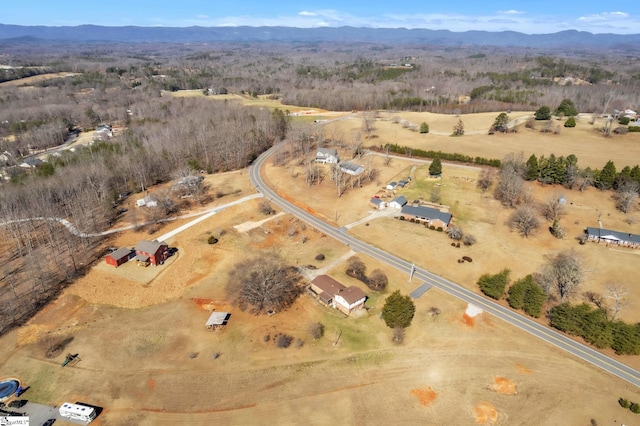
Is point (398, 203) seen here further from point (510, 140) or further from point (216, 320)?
point (510, 140)

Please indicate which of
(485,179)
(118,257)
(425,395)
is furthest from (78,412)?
(485,179)

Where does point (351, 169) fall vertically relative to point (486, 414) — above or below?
above

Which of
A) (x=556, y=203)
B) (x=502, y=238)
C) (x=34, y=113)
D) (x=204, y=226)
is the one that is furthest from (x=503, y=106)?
(x=34, y=113)

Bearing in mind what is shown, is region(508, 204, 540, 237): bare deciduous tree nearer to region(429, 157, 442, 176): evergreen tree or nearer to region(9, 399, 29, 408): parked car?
region(429, 157, 442, 176): evergreen tree

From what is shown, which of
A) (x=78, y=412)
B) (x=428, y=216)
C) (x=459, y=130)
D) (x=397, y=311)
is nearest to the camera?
(x=78, y=412)

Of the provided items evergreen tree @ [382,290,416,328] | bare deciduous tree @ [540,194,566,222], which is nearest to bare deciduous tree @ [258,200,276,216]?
evergreen tree @ [382,290,416,328]

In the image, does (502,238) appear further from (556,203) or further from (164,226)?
(164,226)

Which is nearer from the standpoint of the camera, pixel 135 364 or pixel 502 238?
pixel 135 364
